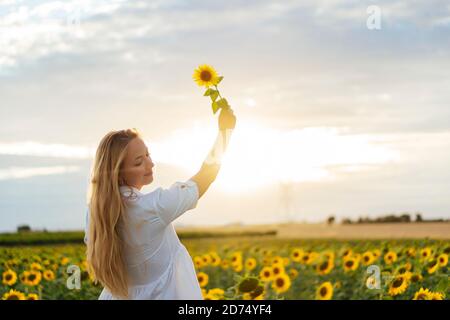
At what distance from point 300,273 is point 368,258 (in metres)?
0.78

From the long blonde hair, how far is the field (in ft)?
5.71

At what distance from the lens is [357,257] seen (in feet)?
25.6

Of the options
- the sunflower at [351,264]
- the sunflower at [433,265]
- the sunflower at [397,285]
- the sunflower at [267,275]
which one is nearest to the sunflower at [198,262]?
the sunflower at [267,275]

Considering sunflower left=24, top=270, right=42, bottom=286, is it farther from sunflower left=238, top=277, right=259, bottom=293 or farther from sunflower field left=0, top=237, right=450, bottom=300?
sunflower left=238, top=277, right=259, bottom=293

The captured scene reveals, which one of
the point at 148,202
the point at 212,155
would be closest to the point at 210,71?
the point at 212,155

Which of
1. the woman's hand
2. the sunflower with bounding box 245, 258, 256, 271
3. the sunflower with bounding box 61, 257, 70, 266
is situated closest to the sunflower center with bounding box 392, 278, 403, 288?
the sunflower with bounding box 245, 258, 256, 271

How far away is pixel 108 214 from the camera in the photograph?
3.64m

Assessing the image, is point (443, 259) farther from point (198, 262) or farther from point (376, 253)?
point (198, 262)

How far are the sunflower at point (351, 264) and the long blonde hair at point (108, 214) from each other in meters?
4.23

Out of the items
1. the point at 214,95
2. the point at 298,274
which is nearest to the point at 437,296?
the point at 214,95

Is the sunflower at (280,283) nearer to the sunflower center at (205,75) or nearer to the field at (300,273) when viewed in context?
the field at (300,273)

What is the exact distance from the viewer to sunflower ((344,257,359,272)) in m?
7.61
